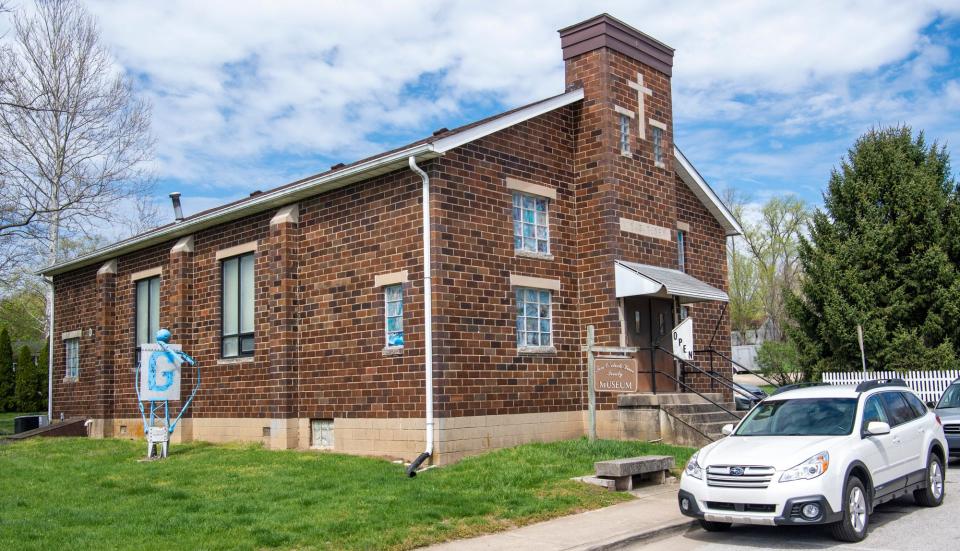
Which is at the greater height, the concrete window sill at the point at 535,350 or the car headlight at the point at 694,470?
the concrete window sill at the point at 535,350

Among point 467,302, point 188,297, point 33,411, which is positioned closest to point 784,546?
point 467,302

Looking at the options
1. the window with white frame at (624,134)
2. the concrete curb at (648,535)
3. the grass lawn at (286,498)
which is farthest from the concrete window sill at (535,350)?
the concrete curb at (648,535)

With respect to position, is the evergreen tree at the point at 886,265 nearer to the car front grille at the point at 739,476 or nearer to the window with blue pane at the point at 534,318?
the window with blue pane at the point at 534,318

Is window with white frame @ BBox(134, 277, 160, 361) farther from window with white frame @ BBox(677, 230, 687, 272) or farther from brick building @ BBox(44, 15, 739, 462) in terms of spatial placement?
window with white frame @ BBox(677, 230, 687, 272)

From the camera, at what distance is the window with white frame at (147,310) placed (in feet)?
73.7

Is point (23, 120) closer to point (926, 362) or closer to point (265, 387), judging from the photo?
point (265, 387)

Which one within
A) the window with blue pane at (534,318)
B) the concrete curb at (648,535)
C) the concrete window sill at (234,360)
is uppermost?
the window with blue pane at (534,318)

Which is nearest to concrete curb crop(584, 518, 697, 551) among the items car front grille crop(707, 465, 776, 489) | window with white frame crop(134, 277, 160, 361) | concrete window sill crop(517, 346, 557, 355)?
car front grille crop(707, 465, 776, 489)

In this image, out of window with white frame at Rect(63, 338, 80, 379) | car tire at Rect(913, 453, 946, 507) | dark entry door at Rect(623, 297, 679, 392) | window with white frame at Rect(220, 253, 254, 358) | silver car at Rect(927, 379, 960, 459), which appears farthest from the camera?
window with white frame at Rect(63, 338, 80, 379)

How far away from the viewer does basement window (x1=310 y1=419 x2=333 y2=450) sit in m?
16.9

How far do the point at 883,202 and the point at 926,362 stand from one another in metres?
4.97

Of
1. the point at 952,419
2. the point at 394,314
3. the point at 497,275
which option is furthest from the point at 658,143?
the point at 952,419

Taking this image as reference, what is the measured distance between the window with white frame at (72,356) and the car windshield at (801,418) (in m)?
21.3

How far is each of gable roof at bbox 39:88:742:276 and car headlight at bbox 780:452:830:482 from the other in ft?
26.7
